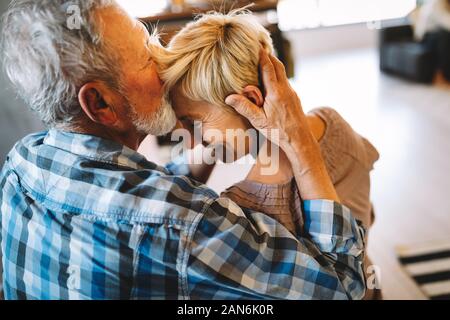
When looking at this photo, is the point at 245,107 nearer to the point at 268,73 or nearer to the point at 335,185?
the point at 268,73

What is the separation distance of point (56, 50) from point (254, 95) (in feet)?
1.33

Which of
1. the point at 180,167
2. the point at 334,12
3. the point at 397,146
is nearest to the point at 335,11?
the point at 334,12

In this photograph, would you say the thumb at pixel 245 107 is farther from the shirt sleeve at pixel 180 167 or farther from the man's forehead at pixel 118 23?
the shirt sleeve at pixel 180 167

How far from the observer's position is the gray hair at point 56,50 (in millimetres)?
795

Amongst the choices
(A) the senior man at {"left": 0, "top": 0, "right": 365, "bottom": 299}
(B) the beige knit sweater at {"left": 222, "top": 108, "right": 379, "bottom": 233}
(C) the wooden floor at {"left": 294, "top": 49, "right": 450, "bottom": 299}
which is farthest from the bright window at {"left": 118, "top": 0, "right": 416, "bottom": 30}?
(A) the senior man at {"left": 0, "top": 0, "right": 365, "bottom": 299}

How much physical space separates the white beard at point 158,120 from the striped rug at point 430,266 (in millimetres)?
1360

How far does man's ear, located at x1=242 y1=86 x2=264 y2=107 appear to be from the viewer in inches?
36.6

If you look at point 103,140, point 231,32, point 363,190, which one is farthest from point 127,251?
point 363,190

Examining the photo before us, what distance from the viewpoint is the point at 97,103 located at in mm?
874

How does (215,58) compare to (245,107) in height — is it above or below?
above

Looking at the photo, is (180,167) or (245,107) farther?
(180,167)

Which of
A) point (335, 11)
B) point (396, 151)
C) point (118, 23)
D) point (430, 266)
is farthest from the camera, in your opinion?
point (335, 11)

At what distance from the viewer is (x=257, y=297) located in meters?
0.81

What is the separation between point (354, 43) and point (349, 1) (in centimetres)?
99
